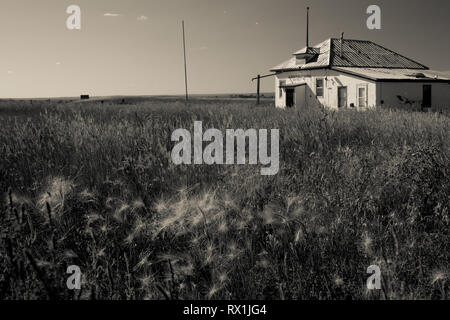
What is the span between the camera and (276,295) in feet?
7.93

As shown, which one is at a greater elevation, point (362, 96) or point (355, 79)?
point (355, 79)

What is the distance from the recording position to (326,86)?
86.1 feet

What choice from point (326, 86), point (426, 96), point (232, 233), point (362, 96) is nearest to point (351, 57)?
point (326, 86)

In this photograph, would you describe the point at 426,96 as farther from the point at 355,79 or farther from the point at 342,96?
the point at 342,96

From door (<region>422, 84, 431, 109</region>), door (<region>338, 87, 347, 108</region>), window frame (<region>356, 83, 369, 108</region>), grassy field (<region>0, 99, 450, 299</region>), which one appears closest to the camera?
grassy field (<region>0, 99, 450, 299</region>)

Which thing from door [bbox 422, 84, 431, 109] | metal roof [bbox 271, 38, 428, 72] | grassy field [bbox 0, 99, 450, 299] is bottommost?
grassy field [bbox 0, 99, 450, 299]

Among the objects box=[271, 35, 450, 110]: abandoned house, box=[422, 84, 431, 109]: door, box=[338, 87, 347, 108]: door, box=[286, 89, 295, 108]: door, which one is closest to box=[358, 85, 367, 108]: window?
box=[271, 35, 450, 110]: abandoned house

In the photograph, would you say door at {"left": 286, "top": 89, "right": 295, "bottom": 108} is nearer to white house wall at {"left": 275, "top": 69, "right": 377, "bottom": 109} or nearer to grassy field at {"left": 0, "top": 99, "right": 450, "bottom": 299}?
white house wall at {"left": 275, "top": 69, "right": 377, "bottom": 109}

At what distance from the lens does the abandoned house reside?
23422 millimetres

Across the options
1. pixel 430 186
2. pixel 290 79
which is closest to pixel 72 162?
pixel 430 186

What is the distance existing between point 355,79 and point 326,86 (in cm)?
256

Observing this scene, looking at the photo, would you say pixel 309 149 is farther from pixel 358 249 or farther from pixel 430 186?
pixel 358 249

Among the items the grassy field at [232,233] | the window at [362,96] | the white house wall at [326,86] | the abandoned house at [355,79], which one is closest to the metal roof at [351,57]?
the abandoned house at [355,79]
